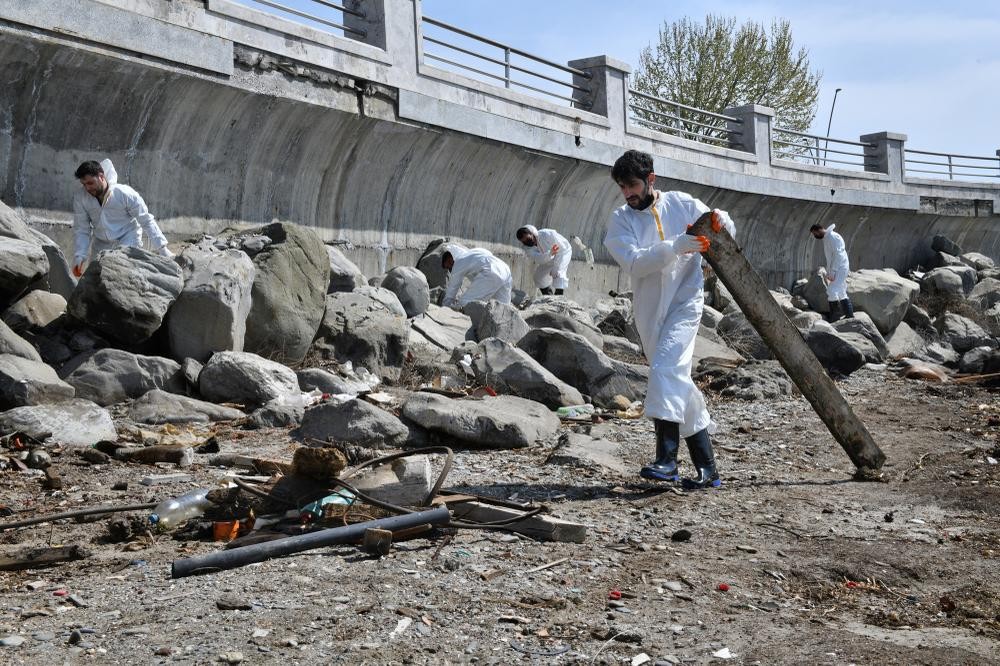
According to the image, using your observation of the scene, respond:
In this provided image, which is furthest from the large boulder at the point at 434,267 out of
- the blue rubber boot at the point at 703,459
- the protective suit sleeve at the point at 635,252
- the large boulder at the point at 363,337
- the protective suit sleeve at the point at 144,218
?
the blue rubber boot at the point at 703,459

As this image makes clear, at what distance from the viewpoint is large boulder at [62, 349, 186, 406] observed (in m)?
7.88

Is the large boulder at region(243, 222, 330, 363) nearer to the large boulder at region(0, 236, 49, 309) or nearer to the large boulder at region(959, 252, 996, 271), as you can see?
the large boulder at region(0, 236, 49, 309)

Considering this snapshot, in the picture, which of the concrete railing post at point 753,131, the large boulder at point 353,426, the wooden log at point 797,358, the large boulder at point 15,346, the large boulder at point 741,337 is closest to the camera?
the wooden log at point 797,358

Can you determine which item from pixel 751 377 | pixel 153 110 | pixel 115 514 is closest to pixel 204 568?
pixel 115 514

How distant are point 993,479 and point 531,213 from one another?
455 inches

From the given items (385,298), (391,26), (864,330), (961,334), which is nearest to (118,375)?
(385,298)

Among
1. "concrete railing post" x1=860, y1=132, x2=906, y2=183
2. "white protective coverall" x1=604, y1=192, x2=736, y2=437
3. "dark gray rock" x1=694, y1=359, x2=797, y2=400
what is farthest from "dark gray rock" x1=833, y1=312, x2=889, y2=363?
"concrete railing post" x1=860, y1=132, x2=906, y2=183

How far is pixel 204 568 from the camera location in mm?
3820

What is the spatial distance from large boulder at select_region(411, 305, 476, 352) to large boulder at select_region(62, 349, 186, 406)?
3233 mm

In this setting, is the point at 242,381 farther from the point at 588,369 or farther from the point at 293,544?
the point at 293,544

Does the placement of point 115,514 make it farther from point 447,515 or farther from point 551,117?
point 551,117

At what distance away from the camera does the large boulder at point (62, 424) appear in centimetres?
650

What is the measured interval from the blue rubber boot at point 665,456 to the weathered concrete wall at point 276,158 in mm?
6847

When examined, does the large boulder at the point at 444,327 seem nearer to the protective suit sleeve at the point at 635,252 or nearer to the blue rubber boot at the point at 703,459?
the protective suit sleeve at the point at 635,252
